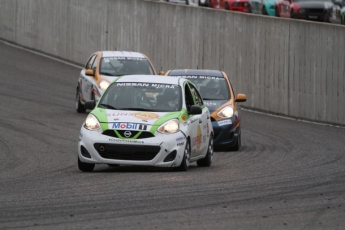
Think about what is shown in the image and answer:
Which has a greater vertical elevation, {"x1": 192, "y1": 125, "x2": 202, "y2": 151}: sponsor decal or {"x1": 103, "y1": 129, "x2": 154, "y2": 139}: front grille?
{"x1": 103, "y1": 129, "x2": 154, "y2": 139}: front grille

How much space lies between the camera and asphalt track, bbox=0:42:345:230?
9750mm

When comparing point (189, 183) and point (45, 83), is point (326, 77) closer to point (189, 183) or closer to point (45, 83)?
point (45, 83)

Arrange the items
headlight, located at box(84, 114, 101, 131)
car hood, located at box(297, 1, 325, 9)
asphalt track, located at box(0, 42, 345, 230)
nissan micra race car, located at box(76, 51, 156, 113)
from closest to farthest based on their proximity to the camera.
→ asphalt track, located at box(0, 42, 345, 230) < headlight, located at box(84, 114, 101, 131) < nissan micra race car, located at box(76, 51, 156, 113) < car hood, located at box(297, 1, 325, 9)

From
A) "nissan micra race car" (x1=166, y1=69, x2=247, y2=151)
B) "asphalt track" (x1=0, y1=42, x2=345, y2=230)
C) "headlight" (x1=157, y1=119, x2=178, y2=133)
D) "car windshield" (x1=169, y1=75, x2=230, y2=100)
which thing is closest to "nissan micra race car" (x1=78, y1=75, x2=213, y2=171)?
"headlight" (x1=157, y1=119, x2=178, y2=133)

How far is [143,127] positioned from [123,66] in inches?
444

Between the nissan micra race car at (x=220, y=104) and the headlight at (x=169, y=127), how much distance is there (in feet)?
15.9

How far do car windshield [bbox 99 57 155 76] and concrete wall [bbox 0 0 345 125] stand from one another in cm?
468

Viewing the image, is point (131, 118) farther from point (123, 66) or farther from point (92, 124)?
point (123, 66)

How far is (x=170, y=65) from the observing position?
33.7 meters

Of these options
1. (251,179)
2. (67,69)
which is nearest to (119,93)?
(251,179)


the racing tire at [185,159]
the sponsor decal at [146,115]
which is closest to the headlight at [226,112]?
the racing tire at [185,159]

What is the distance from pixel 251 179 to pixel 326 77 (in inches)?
552

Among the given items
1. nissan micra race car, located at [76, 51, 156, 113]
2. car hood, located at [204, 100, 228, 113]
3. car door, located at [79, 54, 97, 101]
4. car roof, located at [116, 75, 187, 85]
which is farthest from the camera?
car door, located at [79, 54, 97, 101]

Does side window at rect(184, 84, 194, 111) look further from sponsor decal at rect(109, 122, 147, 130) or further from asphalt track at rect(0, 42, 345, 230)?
sponsor decal at rect(109, 122, 147, 130)
